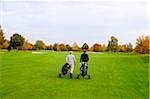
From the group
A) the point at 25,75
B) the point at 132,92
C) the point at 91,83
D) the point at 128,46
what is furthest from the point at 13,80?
the point at 128,46

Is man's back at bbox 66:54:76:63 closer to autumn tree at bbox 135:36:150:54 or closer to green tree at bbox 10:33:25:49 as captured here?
autumn tree at bbox 135:36:150:54

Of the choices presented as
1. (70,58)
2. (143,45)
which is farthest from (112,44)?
(70,58)

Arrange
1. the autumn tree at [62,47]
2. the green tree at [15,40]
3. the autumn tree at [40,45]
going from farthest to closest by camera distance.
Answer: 1. the autumn tree at [40,45]
2. the autumn tree at [62,47]
3. the green tree at [15,40]

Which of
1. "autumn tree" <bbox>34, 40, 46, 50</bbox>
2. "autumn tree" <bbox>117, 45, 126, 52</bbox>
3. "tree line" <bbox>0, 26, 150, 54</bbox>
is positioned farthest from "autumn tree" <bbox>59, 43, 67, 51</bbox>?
"autumn tree" <bbox>117, 45, 126, 52</bbox>

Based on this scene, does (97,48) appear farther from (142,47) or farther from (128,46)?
(142,47)

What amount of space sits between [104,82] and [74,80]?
197cm

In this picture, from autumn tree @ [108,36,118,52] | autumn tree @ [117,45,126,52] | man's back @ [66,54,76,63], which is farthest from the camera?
autumn tree @ [117,45,126,52]

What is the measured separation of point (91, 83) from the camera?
22.0 meters

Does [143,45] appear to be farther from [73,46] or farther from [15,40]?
[73,46]

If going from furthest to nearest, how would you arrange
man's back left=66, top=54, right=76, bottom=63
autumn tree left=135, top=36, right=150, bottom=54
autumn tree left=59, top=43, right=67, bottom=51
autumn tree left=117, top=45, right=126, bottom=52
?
1. autumn tree left=59, top=43, right=67, bottom=51
2. autumn tree left=117, top=45, right=126, bottom=52
3. autumn tree left=135, top=36, right=150, bottom=54
4. man's back left=66, top=54, right=76, bottom=63

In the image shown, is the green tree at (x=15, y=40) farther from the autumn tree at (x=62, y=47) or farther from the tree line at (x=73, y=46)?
the autumn tree at (x=62, y=47)

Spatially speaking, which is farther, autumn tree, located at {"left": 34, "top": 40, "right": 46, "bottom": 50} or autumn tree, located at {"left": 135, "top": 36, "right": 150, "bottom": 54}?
autumn tree, located at {"left": 34, "top": 40, "right": 46, "bottom": 50}

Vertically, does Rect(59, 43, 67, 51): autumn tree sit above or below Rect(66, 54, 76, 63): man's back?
above

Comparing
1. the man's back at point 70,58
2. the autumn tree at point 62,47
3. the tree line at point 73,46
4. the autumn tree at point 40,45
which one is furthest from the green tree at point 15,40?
the man's back at point 70,58
